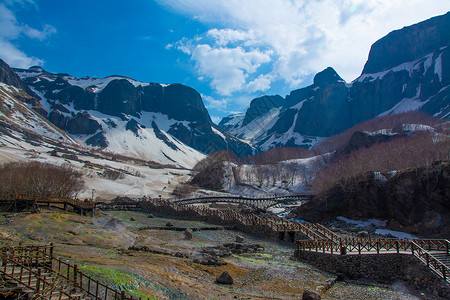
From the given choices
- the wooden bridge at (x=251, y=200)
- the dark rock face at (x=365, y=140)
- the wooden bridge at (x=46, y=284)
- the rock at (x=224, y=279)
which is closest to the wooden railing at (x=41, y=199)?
the wooden bridge at (x=46, y=284)

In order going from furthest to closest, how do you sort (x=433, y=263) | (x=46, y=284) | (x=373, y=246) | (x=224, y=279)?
(x=373, y=246), (x=433, y=263), (x=224, y=279), (x=46, y=284)

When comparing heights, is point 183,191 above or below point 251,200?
above

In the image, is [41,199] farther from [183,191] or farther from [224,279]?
[183,191]

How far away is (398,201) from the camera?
4859 centimetres

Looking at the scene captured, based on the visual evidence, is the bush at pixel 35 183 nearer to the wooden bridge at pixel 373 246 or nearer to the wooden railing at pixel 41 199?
the wooden railing at pixel 41 199

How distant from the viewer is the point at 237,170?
122938 mm

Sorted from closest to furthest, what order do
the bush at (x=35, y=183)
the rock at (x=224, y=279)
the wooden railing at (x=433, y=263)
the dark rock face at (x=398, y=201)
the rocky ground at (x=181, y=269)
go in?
the rocky ground at (x=181, y=269) < the rock at (x=224, y=279) < the wooden railing at (x=433, y=263) < the dark rock face at (x=398, y=201) < the bush at (x=35, y=183)

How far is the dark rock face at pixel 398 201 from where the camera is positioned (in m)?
42.8

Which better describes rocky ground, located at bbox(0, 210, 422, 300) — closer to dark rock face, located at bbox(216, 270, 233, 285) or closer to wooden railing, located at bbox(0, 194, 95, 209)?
A: dark rock face, located at bbox(216, 270, 233, 285)

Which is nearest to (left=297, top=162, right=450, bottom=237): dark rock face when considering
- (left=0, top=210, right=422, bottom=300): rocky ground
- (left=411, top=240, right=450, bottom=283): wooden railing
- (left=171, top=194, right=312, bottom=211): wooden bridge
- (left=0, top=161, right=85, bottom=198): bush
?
(left=171, top=194, right=312, bottom=211): wooden bridge

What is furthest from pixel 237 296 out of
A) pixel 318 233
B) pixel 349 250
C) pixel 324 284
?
pixel 318 233

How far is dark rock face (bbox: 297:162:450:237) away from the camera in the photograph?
42.8 meters

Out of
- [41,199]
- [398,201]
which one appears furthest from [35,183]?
[398,201]

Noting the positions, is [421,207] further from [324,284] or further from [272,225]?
[324,284]
